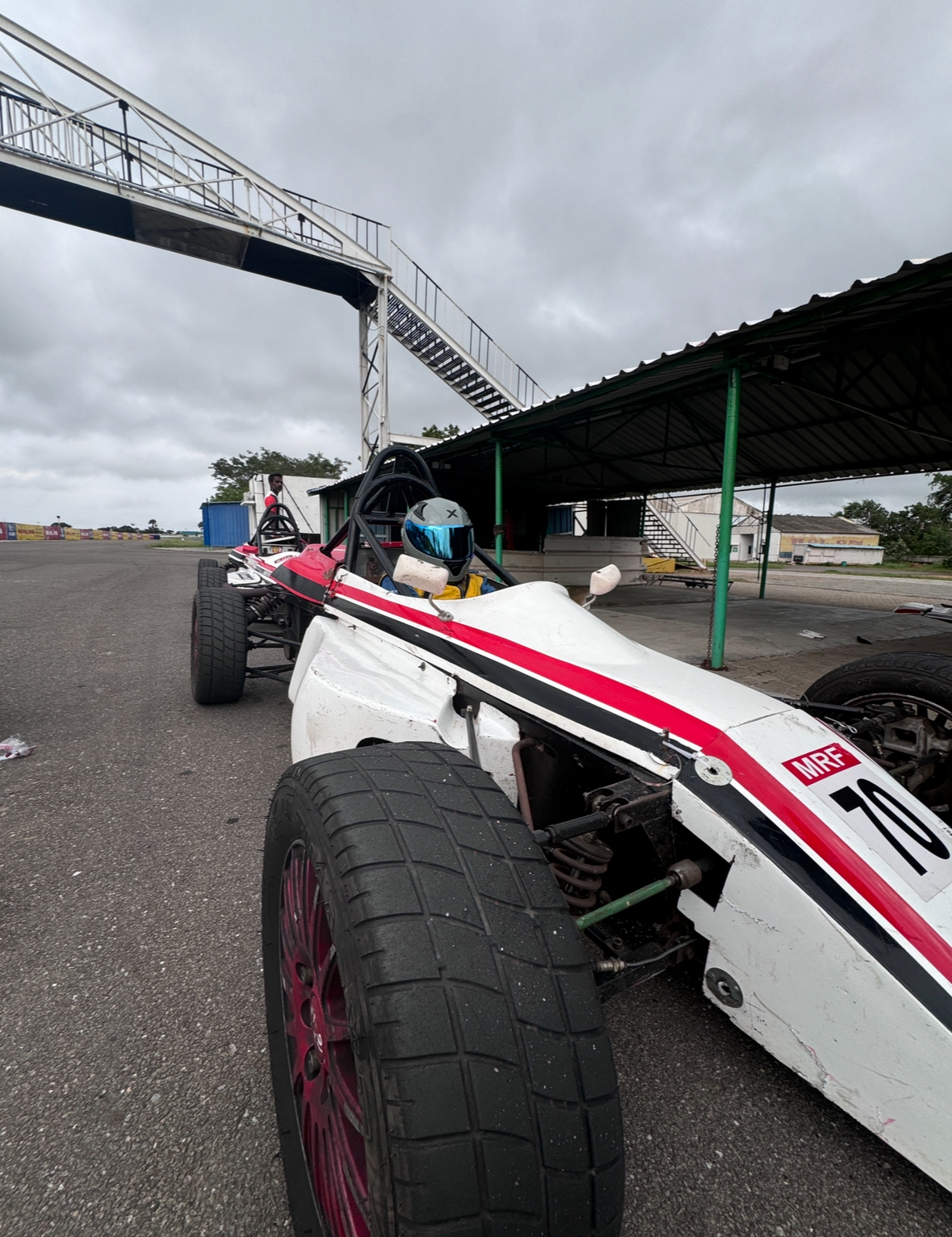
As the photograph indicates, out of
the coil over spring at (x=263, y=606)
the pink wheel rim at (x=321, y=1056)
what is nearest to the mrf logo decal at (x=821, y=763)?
the pink wheel rim at (x=321, y=1056)

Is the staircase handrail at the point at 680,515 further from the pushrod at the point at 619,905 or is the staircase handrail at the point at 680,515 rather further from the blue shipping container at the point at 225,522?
the blue shipping container at the point at 225,522

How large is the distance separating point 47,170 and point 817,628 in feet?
68.4

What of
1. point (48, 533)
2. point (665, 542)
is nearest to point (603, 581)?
point (665, 542)

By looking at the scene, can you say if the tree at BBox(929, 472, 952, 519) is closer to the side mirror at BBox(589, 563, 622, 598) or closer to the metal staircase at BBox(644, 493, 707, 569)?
the metal staircase at BBox(644, 493, 707, 569)

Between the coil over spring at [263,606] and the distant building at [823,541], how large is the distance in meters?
48.3

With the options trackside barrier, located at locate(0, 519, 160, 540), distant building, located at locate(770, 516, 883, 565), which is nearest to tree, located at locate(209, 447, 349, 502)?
trackside barrier, located at locate(0, 519, 160, 540)

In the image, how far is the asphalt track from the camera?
42.0 inches

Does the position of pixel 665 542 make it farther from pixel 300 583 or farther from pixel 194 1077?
pixel 194 1077

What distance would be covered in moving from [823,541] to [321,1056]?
65035 millimetres

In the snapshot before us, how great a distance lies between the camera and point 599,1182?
2.52 ft

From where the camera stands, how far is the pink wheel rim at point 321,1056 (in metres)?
0.90

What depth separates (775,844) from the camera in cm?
104

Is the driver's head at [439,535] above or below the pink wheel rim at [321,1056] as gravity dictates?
above

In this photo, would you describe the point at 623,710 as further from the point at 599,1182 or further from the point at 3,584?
the point at 3,584
